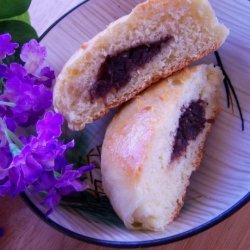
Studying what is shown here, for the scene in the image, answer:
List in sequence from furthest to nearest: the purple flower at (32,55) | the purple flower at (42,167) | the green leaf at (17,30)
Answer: the green leaf at (17,30) < the purple flower at (32,55) < the purple flower at (42,167)

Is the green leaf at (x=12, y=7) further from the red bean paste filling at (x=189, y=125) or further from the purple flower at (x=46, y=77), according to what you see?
the red bean paste filling at (x=189, y=125)

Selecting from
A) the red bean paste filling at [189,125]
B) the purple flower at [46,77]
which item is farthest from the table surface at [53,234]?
the purple flower at [46,77]

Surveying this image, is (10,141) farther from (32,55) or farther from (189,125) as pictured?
(189,125)

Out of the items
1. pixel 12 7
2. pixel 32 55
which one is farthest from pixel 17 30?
pixel 32 55

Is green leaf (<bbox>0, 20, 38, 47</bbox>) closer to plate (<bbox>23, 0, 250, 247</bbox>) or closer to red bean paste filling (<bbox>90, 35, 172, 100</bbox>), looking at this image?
plate (<bbox>23, 0, 250, 247</bbox>)

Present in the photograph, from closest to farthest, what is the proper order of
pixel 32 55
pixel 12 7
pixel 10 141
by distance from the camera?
pixel 10 141 → pixel 32 55 → pixel 12 7

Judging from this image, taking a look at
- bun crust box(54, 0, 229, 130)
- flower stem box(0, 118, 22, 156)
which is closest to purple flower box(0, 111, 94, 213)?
flower stem box(0, 118, 22, 156)
